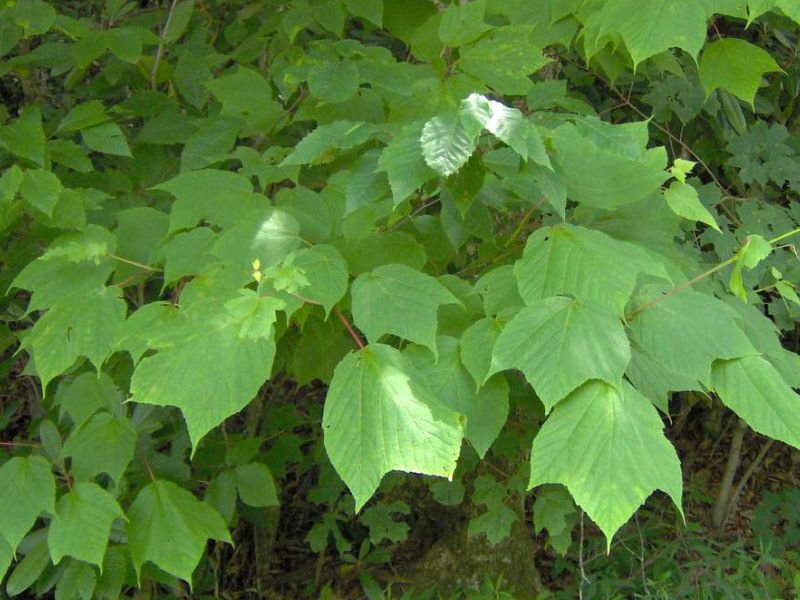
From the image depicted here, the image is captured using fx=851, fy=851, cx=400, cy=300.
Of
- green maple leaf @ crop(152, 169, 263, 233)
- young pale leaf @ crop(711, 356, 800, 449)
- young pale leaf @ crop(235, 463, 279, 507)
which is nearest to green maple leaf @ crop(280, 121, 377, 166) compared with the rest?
green maple leaf @ crop(152, 169, 263, 233)

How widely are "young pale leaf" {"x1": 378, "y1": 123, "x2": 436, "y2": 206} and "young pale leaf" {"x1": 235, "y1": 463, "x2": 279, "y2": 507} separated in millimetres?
1418

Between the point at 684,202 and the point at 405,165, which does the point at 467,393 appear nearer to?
the point at 405,165

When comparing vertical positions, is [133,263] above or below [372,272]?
below

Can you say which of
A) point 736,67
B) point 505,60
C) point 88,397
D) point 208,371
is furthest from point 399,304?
point 736,67

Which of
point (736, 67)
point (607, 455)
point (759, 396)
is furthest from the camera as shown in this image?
point (736, 67)

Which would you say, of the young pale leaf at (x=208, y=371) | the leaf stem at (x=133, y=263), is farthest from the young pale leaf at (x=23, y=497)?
the young pale leaf at (x=208, y=371)

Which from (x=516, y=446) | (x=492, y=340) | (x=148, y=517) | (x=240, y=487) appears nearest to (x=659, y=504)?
(x=516, y=446)

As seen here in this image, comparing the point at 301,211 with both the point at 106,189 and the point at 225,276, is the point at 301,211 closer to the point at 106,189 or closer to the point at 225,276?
the point at 225,276

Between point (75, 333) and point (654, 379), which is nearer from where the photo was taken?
point (654, 379)

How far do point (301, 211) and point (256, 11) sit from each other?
141cm

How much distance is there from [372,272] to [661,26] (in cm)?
77

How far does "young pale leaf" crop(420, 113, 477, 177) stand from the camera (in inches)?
49.5

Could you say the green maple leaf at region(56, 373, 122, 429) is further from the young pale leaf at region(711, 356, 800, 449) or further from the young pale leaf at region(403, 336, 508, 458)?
the young pale leaf at region(711, 356, 800, 449)

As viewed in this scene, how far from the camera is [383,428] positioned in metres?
1.14
